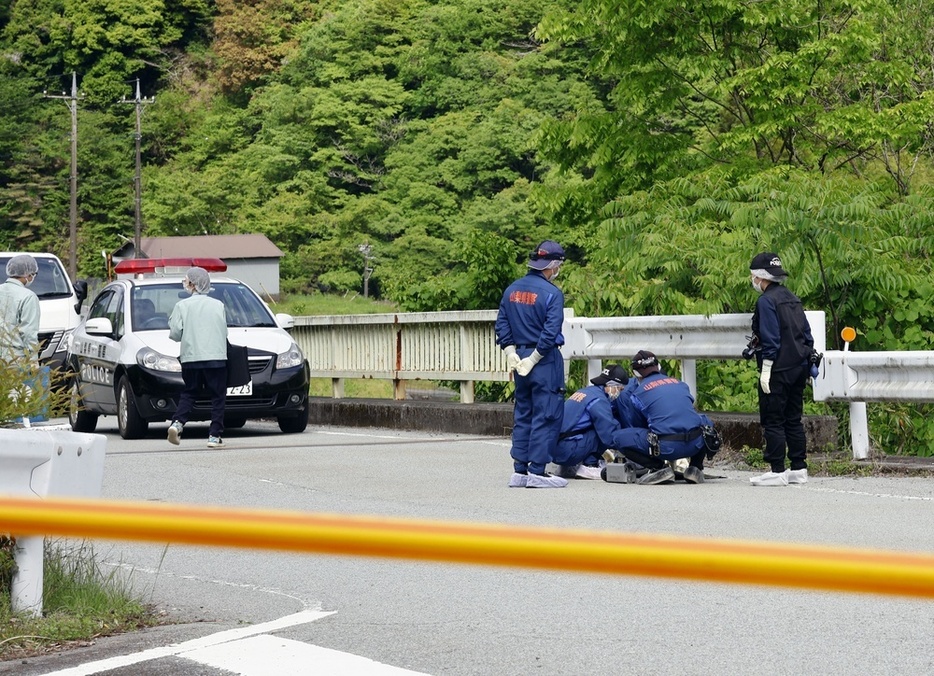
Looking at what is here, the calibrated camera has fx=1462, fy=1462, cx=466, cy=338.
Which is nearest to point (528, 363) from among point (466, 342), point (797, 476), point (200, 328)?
point (797, 476)

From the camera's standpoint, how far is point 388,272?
223ft

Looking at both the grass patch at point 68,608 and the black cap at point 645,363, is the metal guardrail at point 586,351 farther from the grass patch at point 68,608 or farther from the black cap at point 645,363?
the grass patch at point 68,608

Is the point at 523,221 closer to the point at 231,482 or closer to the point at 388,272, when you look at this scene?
the point at 388,272

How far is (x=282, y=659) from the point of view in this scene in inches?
193

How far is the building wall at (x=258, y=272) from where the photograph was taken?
260ft

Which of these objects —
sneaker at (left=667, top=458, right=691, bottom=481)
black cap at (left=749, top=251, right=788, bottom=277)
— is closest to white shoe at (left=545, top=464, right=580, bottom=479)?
sneaker at (left=667, top=458, right=691, bottom=481)

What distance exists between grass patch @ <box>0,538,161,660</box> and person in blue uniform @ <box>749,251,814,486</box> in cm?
567

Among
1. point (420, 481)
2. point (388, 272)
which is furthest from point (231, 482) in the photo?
point (388, 272)

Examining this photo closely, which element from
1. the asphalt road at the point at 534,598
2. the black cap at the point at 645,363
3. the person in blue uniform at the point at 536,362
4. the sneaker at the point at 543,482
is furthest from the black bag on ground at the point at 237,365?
the black cap at the point at 645,363

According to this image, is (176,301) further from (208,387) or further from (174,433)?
(174,433)

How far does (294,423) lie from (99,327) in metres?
2.33

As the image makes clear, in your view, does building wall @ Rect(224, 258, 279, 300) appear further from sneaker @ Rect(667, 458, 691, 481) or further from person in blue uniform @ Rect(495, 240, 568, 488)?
sneaker @ Rect(667, 458, 691, 481)

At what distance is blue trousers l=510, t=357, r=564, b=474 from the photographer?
10578 mm

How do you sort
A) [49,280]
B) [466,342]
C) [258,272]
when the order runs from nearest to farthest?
[466,342], [49,280], [258,272]
